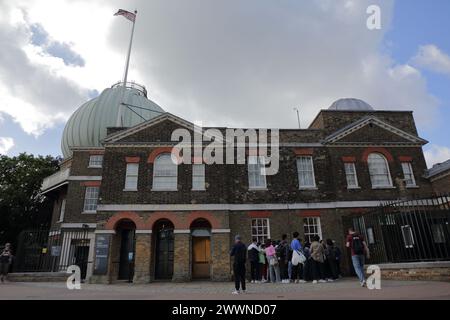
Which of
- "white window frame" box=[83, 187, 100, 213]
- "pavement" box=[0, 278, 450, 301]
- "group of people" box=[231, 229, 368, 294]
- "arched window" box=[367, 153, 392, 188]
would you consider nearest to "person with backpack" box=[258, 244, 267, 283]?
"group of people" box=[231, 229, 368, 294]

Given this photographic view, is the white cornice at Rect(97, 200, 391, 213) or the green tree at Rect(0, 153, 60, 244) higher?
the green tree at Rect(0, 153, 60, 244)

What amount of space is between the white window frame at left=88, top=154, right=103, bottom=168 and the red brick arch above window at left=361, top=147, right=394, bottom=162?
759 inches

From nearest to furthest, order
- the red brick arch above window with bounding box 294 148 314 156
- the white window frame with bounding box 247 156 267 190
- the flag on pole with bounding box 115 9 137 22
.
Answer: the white window frame with bounding box 247 156 267 190, the red brick arch above window with bounding box 294 148 314 156, the flag on pole with bounding box 115 9 137 22

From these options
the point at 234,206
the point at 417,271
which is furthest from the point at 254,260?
the point at 417,271

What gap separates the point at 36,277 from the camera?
1526 cm

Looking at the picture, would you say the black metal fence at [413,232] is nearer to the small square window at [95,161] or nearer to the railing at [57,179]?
the small square window at [95,161]

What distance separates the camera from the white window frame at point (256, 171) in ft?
57.4

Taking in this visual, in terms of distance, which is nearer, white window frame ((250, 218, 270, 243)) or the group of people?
the group of people

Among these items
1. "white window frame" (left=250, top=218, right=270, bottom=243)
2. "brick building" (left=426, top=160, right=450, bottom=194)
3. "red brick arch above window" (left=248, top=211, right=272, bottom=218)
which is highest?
"brick building" (left=426, top=160, right=450, bottom=194)

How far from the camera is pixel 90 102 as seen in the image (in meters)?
28.7

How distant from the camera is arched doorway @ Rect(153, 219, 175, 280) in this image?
1639 centimetres

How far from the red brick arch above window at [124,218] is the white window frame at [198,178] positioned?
10.9ft

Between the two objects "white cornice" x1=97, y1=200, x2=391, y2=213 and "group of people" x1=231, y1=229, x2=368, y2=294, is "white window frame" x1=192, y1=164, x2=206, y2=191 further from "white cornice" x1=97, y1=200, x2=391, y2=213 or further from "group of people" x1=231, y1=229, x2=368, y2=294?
"group of people" x1=231, y1=229, x2=368, y2=294

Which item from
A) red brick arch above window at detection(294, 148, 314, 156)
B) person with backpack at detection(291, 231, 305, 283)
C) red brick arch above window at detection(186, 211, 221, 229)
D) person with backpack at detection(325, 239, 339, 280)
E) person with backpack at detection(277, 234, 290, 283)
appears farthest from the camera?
red brick arch above window at detection(294, 148, 314, 156)
